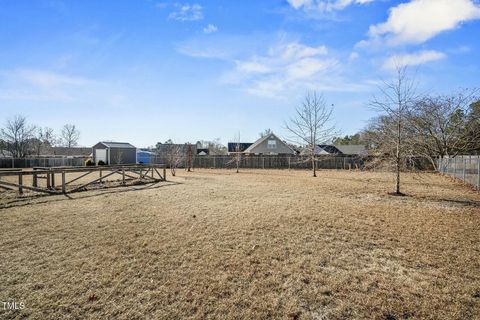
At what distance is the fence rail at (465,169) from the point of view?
1314cm

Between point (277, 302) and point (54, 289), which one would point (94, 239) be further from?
point (277, 302)

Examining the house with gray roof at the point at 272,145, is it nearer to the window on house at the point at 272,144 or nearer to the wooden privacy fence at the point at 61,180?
the window on house at the point at 272,144

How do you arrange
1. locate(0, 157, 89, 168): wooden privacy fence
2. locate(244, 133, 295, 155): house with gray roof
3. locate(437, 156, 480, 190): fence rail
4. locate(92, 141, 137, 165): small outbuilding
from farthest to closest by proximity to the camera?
locate(244, 133, 295, 155): house with gray roof < locate(92, 141, 137, 165): small outbuilding < locate(0, 157, 89, 168): wooden privacy fence < locate(437, 156, 480, 190): fence rail

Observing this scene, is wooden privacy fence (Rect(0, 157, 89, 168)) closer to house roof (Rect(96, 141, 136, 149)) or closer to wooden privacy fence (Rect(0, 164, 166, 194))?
house roof (Rect(96, 141, 136, 149))

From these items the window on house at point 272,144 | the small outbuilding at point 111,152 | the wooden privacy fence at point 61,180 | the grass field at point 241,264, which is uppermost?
the window on house at point 272,144

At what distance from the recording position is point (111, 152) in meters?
40.8

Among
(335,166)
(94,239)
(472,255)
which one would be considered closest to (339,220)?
(472,255)

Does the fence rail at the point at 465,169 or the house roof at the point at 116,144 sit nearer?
the fence rail at the point at 465,169

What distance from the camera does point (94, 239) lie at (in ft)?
16.6

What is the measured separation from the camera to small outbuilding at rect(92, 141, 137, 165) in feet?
133

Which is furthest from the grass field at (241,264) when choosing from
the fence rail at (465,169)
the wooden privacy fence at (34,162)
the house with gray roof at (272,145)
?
the house with gray roof at (272,145)

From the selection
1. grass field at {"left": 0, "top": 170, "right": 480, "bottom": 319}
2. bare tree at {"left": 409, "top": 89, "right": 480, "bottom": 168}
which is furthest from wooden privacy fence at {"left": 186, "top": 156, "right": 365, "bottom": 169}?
grass field at {"left": 0, "top": 170, "right": 480, "bottom": 319}

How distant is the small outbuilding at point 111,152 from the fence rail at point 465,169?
37.1 m

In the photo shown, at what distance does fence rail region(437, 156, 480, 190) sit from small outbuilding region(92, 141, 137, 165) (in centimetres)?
3709
